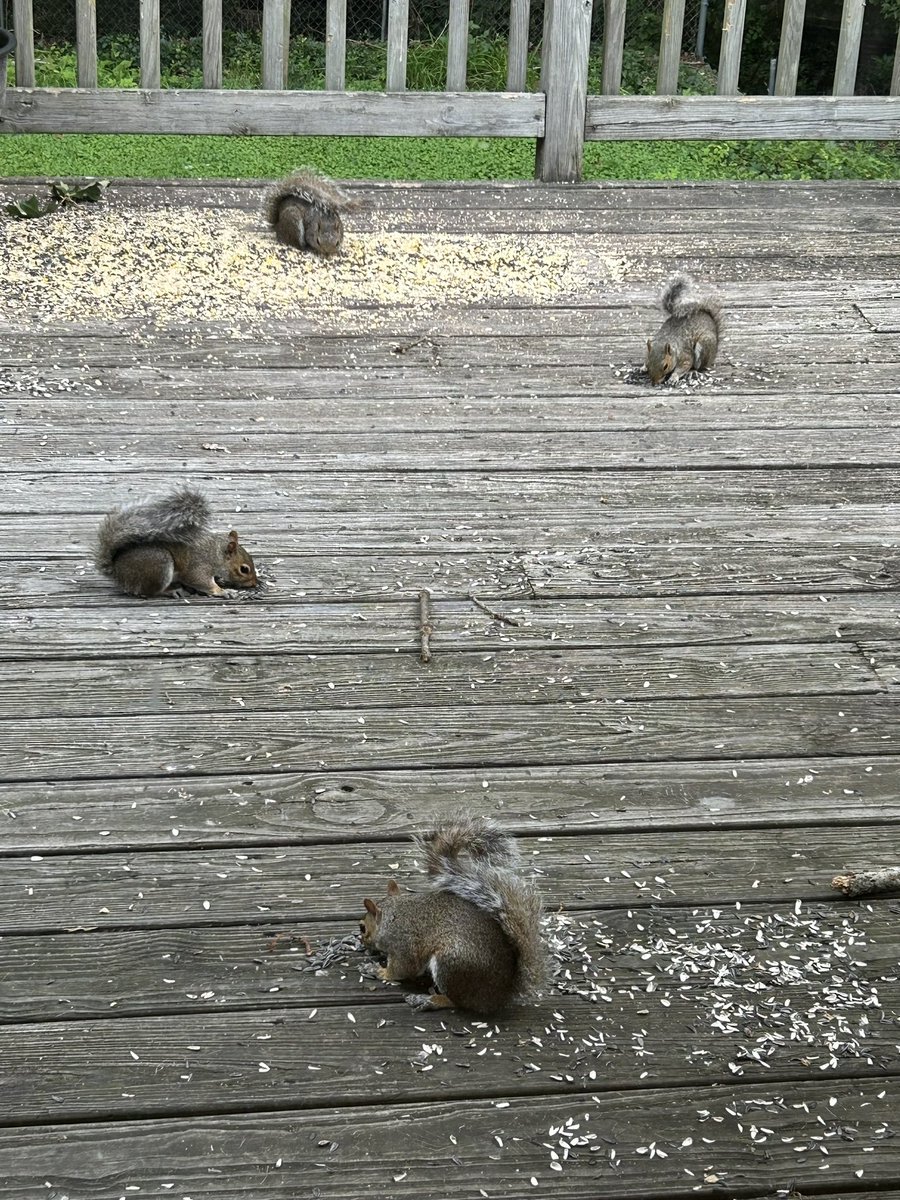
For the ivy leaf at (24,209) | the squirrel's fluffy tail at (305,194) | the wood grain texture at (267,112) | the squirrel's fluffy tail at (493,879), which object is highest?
the wood grain texture at (267,112)

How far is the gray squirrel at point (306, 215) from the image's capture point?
540cm

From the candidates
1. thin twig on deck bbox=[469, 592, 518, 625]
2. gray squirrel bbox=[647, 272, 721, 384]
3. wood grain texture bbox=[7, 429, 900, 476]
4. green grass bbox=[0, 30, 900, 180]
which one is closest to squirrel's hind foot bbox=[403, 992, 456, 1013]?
thin twig on deck bbox=[469, 592, 518, 625]

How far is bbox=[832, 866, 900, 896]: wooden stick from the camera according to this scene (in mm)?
2277

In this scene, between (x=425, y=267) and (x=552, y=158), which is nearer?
(x=425, y=267)

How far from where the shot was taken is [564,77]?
20.7 ft

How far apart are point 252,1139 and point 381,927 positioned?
37 cm

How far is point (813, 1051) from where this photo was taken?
198 cm

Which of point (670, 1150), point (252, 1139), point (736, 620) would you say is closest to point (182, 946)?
point (252, 1139)

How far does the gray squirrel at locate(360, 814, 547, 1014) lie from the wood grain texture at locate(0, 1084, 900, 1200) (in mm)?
173

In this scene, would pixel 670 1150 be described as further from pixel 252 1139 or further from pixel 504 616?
pixel 504 616

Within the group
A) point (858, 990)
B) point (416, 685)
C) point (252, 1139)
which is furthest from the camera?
point (416, 685)

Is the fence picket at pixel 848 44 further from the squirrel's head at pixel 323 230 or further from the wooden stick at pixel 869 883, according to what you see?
the wooden stick at pixel 869 883

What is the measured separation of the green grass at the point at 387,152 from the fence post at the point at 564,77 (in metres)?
2.48

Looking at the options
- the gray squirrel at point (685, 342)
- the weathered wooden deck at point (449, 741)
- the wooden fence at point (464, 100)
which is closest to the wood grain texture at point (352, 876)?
the weathered wooden deck at point (449, 741)
